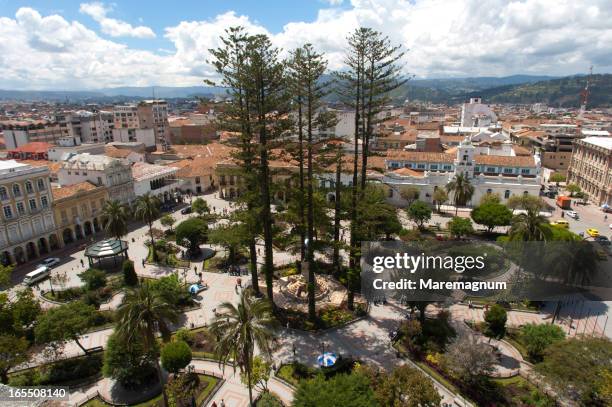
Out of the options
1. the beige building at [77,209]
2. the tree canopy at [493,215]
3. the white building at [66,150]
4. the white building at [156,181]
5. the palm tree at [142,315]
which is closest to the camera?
the palm tree at [142,315]

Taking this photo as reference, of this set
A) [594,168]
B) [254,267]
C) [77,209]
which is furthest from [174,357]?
[594,168]

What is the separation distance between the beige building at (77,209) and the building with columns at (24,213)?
1116 mm

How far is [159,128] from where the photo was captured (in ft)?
405

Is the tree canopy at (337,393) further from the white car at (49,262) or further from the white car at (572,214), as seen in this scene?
the white car at (572,214)

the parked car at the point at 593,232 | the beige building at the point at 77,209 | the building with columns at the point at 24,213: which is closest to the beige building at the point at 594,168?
the parked car at the point at 593,232

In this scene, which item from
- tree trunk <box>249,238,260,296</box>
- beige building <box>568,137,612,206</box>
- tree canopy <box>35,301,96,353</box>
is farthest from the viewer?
beige building <box>568,137,612,206</box>

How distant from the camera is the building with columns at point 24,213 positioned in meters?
36.7

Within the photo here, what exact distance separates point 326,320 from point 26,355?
1803 cm

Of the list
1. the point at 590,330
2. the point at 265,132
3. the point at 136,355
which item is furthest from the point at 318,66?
the point at 590,330

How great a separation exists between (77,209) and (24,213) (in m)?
6.51

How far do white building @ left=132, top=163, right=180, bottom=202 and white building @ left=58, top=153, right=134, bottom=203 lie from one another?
3.25 meters

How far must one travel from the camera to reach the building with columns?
3672cm

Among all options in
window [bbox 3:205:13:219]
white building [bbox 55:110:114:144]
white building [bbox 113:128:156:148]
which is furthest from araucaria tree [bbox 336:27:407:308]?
white building [bbox 55:110:114:144]

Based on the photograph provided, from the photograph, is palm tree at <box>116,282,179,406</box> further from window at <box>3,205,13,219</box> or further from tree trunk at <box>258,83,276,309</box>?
window at <box>3,205,13,219</box>
